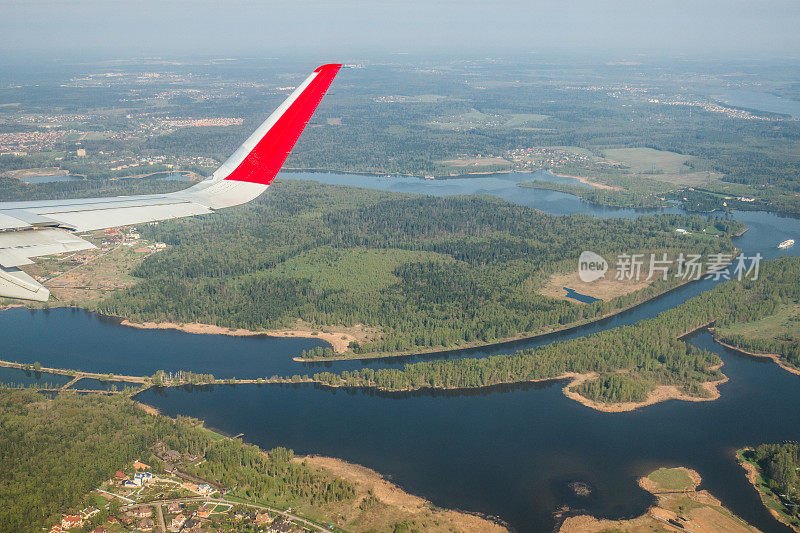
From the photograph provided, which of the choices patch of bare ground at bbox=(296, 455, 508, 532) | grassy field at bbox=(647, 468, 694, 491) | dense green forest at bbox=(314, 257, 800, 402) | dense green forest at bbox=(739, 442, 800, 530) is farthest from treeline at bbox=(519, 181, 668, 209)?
patch of bare ground at bbox=(296, 455, 508, 532)

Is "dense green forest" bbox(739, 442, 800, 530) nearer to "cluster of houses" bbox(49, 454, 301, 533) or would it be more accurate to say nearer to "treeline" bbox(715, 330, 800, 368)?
"treeline" bbox(715, 330, 800, 368)

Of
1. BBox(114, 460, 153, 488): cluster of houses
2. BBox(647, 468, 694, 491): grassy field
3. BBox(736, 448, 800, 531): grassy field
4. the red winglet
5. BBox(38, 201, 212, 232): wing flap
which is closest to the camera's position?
the red winglet

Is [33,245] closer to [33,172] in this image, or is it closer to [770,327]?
[770,327]

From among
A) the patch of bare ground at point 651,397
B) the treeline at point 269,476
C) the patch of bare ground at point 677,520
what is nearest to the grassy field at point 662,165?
the patch of bare ground at point 651,397

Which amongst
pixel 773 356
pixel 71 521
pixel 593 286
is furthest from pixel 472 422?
pixel 593 286

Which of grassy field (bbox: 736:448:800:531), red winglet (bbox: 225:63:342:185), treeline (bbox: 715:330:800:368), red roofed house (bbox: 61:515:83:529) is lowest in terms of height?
grassy field (bbox: 736:448:800:531)

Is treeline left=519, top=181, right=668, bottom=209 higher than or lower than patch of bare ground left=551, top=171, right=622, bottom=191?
lower

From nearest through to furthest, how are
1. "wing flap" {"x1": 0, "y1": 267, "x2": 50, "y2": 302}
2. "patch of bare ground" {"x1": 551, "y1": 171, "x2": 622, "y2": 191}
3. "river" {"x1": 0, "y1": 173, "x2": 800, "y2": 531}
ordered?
"wing flap" {"x1": 0, "y1": 267, "x2": 50, "y2": 302} → "river" {"x1": 0, "y1": 173, "x2": 800, "y2": 531} → "patch of bare ground" {"x1": 551, "y1": 171, "x2": 622, "y2": 191}
